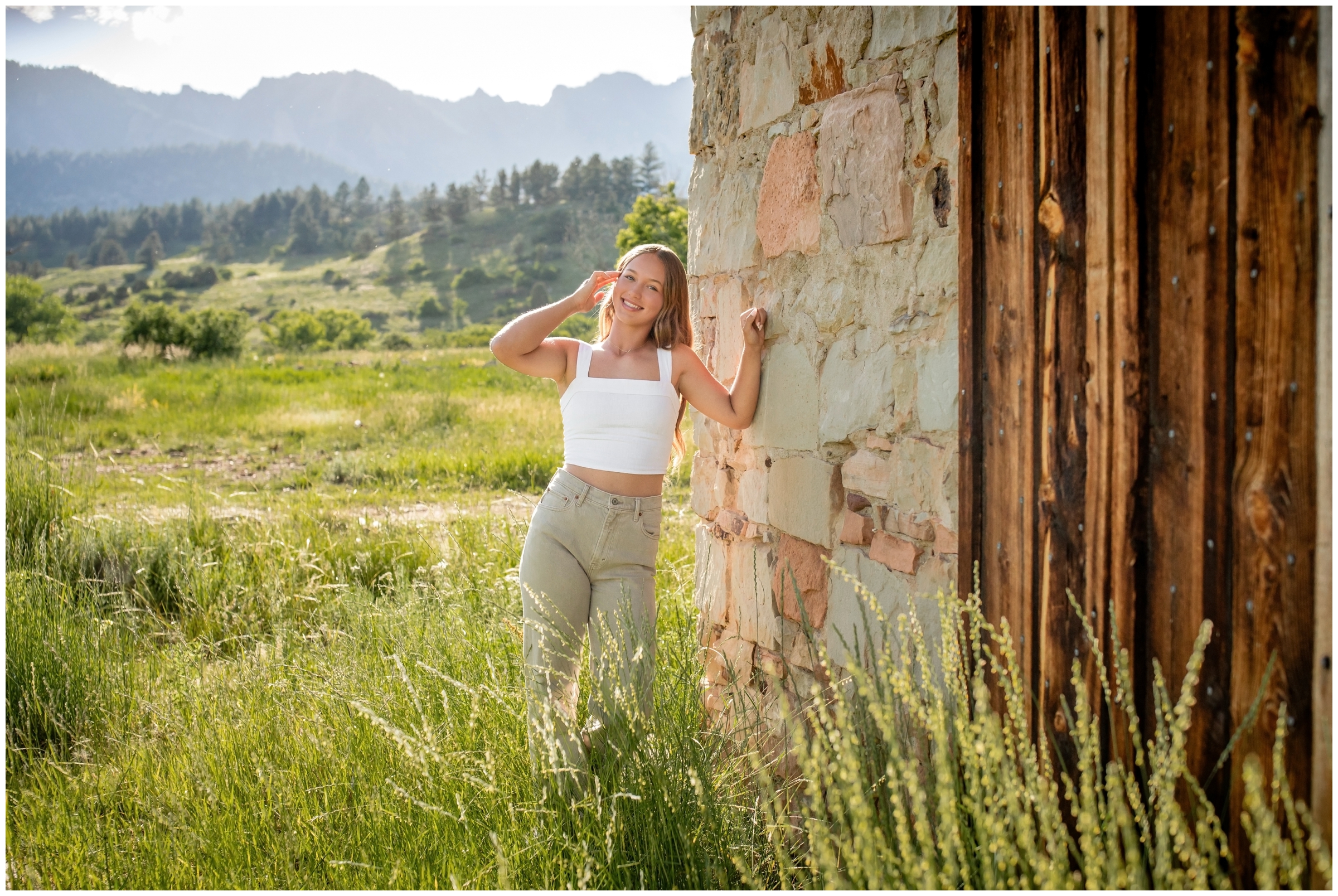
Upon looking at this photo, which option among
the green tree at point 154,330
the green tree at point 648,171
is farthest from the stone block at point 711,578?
the green tree at point 648,171

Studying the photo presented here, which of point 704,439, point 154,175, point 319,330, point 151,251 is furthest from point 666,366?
point 154,175

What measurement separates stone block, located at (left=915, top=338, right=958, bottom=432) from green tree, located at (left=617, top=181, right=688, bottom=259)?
70.2ft

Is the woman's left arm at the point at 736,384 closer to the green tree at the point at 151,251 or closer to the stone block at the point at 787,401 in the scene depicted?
the stone block at the point at 787,401

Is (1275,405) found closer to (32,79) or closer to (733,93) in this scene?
(733,93)

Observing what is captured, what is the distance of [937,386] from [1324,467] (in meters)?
0.87

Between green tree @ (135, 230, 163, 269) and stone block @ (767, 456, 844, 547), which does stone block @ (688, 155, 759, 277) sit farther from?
green tree @ (135, 230, 163, 269)

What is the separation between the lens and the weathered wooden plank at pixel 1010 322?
1.77 m

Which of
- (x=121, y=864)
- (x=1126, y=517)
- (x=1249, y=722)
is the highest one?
(x=1126, y=517)

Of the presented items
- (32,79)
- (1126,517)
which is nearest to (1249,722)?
(1126,517)

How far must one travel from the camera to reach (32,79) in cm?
15100

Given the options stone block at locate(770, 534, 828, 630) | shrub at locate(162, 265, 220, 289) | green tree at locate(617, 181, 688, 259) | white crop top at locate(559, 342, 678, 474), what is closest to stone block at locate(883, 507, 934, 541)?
stone block at locate(770, 534, 828, 630)

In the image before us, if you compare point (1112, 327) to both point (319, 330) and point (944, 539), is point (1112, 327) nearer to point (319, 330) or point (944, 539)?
point (944, 539)

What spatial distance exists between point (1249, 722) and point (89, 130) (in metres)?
210

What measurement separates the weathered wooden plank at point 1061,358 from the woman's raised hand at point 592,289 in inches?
59.8
